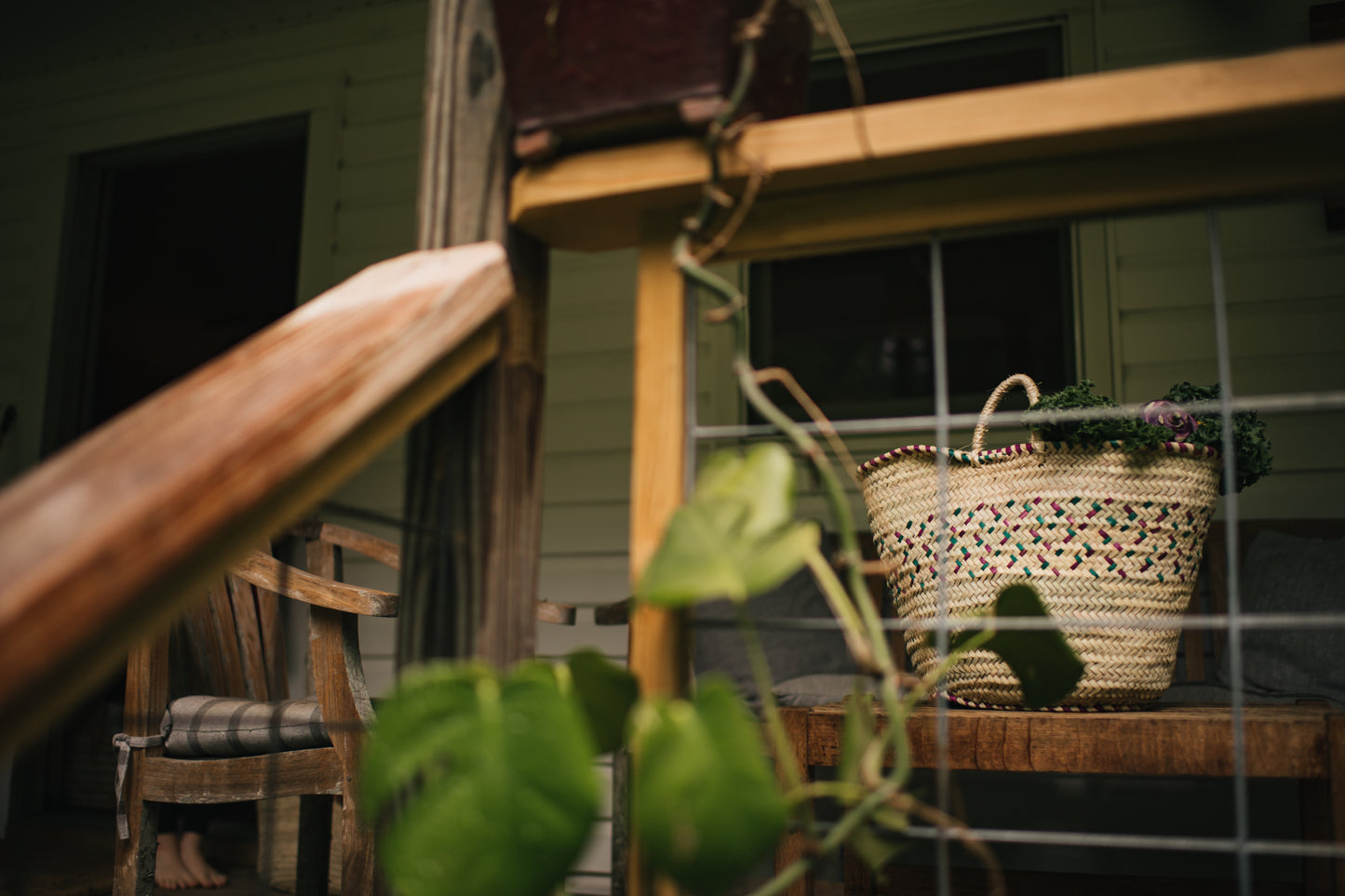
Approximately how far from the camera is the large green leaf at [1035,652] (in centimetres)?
77

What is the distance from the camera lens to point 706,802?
50 cm

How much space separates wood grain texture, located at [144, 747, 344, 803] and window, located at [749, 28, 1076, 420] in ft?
5.73

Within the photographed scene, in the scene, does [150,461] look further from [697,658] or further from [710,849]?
[697,658]

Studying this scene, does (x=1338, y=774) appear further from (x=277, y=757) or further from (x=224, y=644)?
(x=224, y=644)

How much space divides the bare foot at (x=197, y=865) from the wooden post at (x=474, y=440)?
2320 mm

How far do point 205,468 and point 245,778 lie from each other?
141cm

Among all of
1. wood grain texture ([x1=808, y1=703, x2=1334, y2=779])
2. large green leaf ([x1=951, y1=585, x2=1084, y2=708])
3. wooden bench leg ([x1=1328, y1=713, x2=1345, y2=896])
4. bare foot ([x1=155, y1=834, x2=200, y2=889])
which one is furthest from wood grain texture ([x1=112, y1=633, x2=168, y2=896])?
wooden bench leg ([x1=1328, y1=713, x2=1345, y2=896])

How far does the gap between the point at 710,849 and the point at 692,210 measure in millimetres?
508

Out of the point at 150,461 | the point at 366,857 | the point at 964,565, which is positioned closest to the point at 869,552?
the point at 964,565

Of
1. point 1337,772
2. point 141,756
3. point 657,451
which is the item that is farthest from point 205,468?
point 141,756

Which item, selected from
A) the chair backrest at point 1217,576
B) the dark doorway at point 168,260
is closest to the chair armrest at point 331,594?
the chair backrest at point 1217,576

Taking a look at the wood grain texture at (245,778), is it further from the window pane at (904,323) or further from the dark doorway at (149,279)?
the dark doorway at (149,279)

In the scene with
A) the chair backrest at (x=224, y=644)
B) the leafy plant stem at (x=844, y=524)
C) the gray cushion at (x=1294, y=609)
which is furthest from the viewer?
the chair backrest at (x=224, y=644)

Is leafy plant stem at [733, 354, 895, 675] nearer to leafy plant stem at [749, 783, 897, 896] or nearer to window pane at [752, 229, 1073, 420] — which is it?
leafy plant stem at [749, 783, 897, 896]
